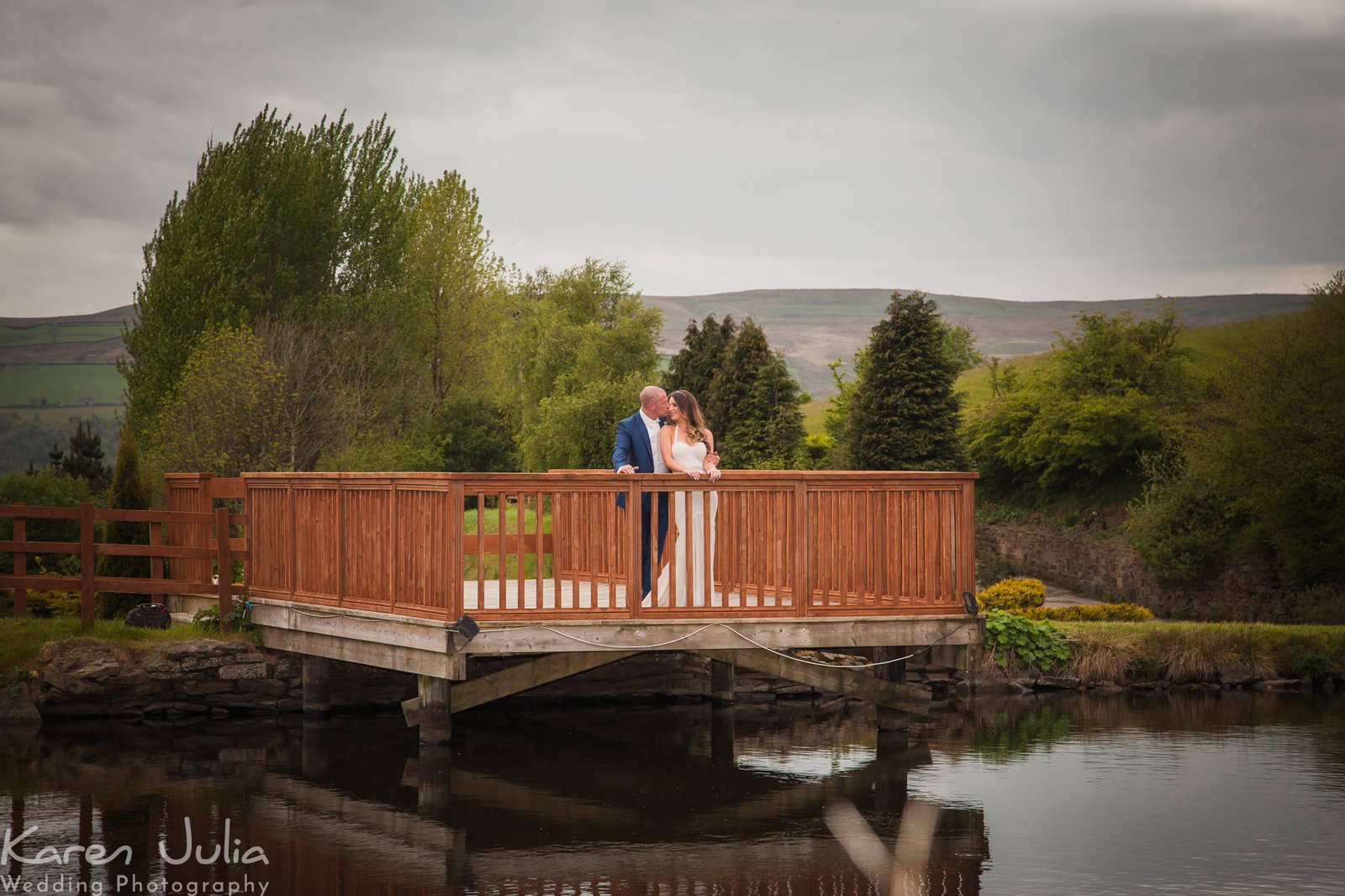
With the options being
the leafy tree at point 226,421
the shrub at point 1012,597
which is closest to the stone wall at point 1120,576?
the shrub at point 1012,597

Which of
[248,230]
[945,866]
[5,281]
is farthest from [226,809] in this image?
[5,281]

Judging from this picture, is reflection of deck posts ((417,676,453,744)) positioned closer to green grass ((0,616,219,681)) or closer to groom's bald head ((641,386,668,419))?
groom's bald head ((641,386,668,419))

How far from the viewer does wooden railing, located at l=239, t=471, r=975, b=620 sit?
1250cm

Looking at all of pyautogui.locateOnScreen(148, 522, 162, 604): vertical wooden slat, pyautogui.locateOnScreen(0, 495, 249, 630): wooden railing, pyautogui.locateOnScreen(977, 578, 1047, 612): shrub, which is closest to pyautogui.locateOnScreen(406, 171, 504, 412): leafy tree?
pyautogui.locateOnScreen(977, 578, 1047, 612): shrub

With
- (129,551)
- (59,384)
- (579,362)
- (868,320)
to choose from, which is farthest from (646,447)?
(868,320)

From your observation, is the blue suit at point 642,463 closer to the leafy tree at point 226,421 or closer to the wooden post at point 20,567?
the wooden post at point 20,567

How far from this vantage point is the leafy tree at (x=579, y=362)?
156ft

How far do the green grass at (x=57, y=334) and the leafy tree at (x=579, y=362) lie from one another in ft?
204

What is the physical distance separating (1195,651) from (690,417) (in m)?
9.60

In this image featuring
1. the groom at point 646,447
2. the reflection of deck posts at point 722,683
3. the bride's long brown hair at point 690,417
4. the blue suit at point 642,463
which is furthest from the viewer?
the reflection of deck posts at point 722,683

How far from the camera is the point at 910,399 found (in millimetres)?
36906

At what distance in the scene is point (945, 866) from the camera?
982cm

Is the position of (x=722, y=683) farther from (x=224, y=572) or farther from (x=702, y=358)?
(x=702, y=358)

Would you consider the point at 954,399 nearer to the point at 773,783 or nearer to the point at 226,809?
the point at 773,783
